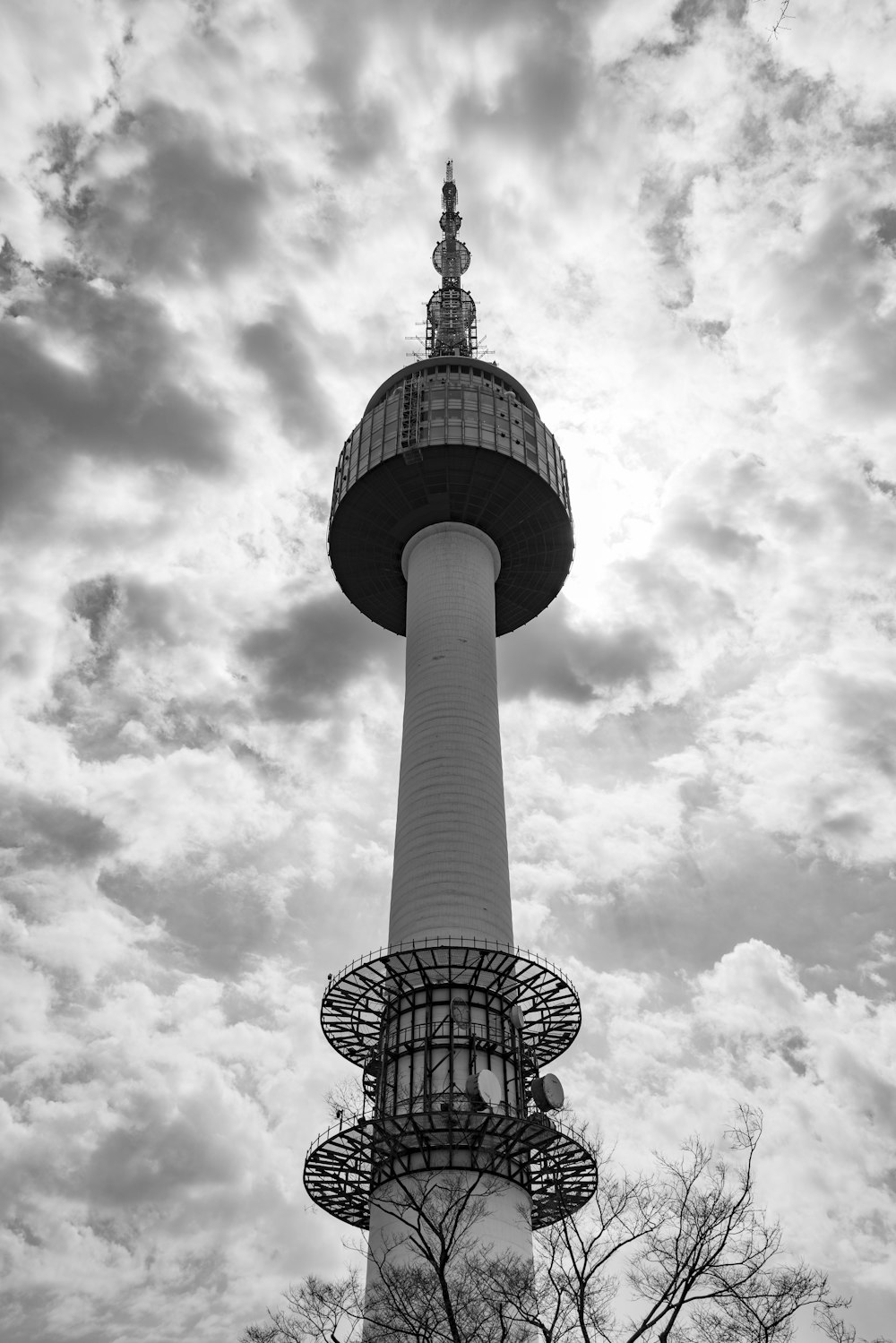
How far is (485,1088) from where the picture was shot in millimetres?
58781

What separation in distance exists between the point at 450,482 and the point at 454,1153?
164 feet

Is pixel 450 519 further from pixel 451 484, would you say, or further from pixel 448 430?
pixel 448 430

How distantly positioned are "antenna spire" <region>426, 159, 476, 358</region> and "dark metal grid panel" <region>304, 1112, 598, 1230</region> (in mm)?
68376

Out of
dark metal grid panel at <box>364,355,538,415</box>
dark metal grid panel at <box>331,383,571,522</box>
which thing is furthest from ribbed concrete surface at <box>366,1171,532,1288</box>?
dark metal grid panel at <box>364,355,538,415</box>

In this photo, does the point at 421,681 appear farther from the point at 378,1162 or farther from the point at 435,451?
the point at 378,1162

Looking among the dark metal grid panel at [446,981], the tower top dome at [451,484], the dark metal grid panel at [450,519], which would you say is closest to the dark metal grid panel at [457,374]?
the tower top dome at [451,484]

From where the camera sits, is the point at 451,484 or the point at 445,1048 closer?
the point at 445,1048

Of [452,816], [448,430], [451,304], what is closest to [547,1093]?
[452,816]

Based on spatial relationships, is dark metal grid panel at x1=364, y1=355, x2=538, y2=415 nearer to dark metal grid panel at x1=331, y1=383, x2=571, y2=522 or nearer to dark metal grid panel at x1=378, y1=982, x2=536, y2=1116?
dark metal grid panel at x1=331, y1=383, x2=571, y2=522

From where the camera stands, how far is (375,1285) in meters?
51.3

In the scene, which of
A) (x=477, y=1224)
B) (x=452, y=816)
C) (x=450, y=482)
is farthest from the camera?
A: (x=450, y=482)

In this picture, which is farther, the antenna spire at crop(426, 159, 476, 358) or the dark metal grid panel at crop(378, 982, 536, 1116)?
the antenna spire at crop(426, 159, 476, 358)

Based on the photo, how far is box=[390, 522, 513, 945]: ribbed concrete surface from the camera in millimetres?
68000

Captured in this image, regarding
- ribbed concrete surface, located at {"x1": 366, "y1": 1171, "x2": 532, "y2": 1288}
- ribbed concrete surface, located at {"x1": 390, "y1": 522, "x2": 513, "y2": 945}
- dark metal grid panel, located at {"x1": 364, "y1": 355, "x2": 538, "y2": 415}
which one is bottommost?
ribbed concrete surface, located at {"x1": 366, "y1": 1171, "x2": 532, "y2": 1288}
